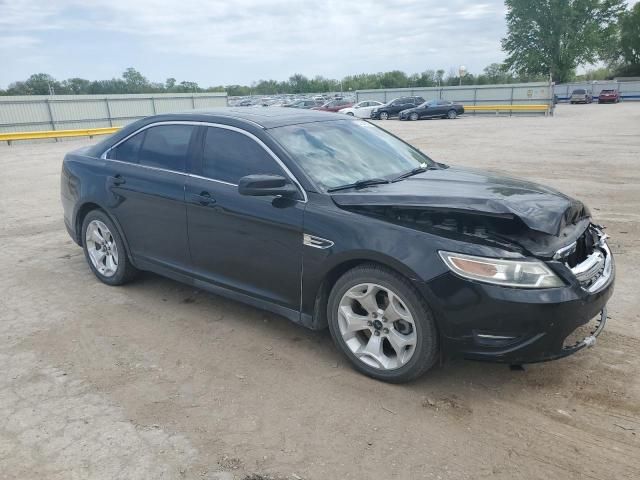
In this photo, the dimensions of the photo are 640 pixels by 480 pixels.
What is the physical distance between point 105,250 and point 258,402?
2847mm

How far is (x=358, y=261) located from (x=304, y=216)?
51cm

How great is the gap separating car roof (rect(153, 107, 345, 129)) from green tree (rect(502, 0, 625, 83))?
69393 millimetres

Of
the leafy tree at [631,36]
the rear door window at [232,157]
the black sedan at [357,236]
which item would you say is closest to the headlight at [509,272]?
the black sedan at [357,236]

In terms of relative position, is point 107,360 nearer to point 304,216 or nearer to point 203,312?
point 203,312

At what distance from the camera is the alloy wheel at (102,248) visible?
5.19 metres

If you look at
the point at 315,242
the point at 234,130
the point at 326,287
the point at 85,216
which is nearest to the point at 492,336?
the point at 326,287

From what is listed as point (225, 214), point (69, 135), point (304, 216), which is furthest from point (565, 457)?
point (69, 135)

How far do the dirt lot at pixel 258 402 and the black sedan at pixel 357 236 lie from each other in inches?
12.2

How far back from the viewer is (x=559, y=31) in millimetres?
64812

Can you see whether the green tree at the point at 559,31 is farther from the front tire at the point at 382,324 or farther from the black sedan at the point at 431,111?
the front tire at the point at 382,324

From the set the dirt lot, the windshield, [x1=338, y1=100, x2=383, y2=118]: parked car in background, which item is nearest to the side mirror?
the windshield

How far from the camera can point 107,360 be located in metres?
3.84

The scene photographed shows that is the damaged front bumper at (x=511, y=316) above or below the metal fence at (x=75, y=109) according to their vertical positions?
below

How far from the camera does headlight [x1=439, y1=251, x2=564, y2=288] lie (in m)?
2.95
